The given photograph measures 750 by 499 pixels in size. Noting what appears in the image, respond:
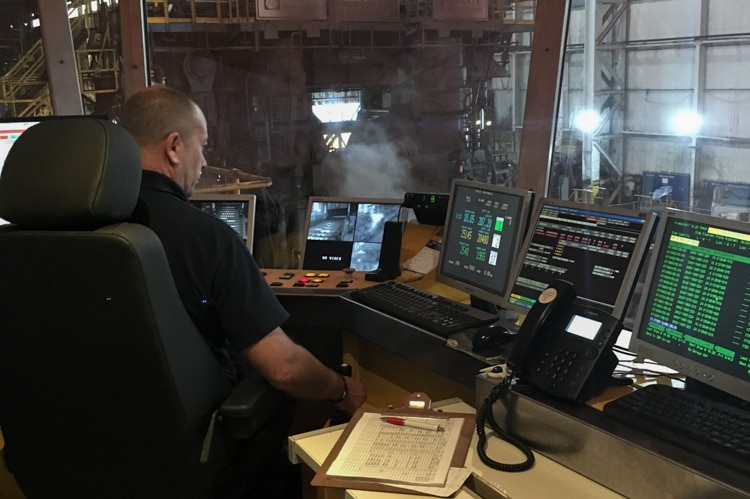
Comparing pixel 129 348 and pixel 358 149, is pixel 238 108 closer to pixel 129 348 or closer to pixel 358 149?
pixel 358 149

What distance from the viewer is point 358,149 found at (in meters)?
3.56

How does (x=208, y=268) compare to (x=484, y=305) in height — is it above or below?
above

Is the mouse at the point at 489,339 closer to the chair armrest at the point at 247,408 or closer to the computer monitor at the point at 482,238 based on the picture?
the computer monitor at the point at 482,238

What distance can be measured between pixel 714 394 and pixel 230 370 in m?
1.19

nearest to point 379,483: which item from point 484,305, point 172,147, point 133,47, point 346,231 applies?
point 484,305

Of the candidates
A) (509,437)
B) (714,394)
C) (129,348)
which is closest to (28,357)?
(129,348)

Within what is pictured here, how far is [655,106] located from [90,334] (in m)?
2.41

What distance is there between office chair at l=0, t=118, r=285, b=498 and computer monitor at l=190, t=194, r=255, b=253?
1.28 metres

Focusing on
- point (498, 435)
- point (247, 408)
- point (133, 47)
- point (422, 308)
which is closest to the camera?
point (498, 435)

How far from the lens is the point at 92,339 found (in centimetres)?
154

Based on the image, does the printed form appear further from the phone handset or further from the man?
the man

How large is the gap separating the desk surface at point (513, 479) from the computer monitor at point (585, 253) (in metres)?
0.47

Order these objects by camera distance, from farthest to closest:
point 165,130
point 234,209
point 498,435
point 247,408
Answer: point 234,209, point 165,130, point 247,408, point 498,435

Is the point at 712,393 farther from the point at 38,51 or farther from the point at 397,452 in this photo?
the point at 38,51
